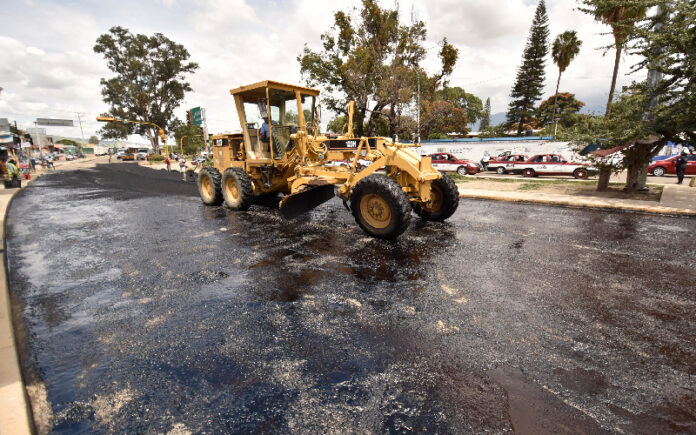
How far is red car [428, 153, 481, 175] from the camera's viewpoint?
22.6 metres

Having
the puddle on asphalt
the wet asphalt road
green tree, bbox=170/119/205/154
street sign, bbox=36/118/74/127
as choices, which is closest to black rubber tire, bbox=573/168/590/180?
the wet asphalt road

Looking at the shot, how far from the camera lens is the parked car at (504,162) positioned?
22609mm

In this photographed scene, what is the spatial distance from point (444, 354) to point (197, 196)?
11451 mm

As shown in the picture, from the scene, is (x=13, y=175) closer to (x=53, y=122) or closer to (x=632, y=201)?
(x=632, y=201)

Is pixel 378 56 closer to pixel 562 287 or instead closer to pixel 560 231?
pixel 560 231

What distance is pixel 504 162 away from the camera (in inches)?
913

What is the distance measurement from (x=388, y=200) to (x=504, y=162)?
67.1ft

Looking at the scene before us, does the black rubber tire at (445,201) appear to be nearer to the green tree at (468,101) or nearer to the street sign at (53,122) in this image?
the green tree at (468,101)

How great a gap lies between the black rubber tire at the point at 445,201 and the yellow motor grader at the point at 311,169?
0.02 meters

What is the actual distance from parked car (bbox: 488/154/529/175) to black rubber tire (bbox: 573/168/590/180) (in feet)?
11.1

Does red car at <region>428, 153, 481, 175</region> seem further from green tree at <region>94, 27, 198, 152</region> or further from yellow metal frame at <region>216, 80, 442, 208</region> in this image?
green tree at <region>94, 27, 198, 152</region>

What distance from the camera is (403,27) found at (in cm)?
2039

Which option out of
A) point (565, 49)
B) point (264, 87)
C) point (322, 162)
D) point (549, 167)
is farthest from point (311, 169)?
point (565, 49)

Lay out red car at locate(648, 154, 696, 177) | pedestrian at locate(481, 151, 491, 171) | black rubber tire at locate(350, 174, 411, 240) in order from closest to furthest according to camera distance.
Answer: black rubber tire at locate(350, 174, 411, 240) → red car at locate(648, 154, 696, 177) → pedestrian at locate(481, 151, 491, 171)
